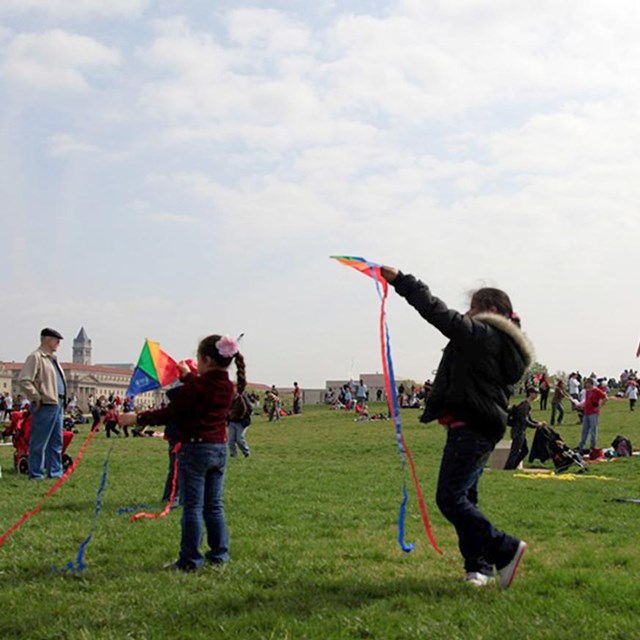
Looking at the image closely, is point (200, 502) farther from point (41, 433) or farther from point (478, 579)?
point (41, 433)

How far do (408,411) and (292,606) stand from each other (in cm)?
4086

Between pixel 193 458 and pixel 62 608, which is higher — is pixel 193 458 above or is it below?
above

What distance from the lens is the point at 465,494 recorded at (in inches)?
219

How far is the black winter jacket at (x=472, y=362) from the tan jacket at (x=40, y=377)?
832 cm

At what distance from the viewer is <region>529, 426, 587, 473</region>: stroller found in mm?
16125

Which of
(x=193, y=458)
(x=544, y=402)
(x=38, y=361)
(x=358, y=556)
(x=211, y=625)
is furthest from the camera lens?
(x=544, y=402)

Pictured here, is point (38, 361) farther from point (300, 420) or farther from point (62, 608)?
point (300, 420)

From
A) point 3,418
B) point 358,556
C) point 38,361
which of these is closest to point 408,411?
point 3,418

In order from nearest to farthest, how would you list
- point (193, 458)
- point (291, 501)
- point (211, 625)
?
1. point (211, 625)
2. point (193, 458)
3. point (291, 501)

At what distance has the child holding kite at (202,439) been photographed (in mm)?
6121

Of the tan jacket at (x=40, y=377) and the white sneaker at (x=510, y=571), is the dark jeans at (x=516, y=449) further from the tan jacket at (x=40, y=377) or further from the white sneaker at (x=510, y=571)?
the white sneaker at (x=510, y=571)

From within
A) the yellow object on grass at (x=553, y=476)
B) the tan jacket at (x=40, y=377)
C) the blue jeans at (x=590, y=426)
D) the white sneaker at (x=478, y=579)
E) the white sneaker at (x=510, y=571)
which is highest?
the tan jacket at (x=40, y=377)

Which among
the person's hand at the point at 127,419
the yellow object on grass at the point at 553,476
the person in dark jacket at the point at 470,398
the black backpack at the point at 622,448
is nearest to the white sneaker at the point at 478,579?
the person in dark jacket at the point at 470,398

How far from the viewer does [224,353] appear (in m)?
6.26
